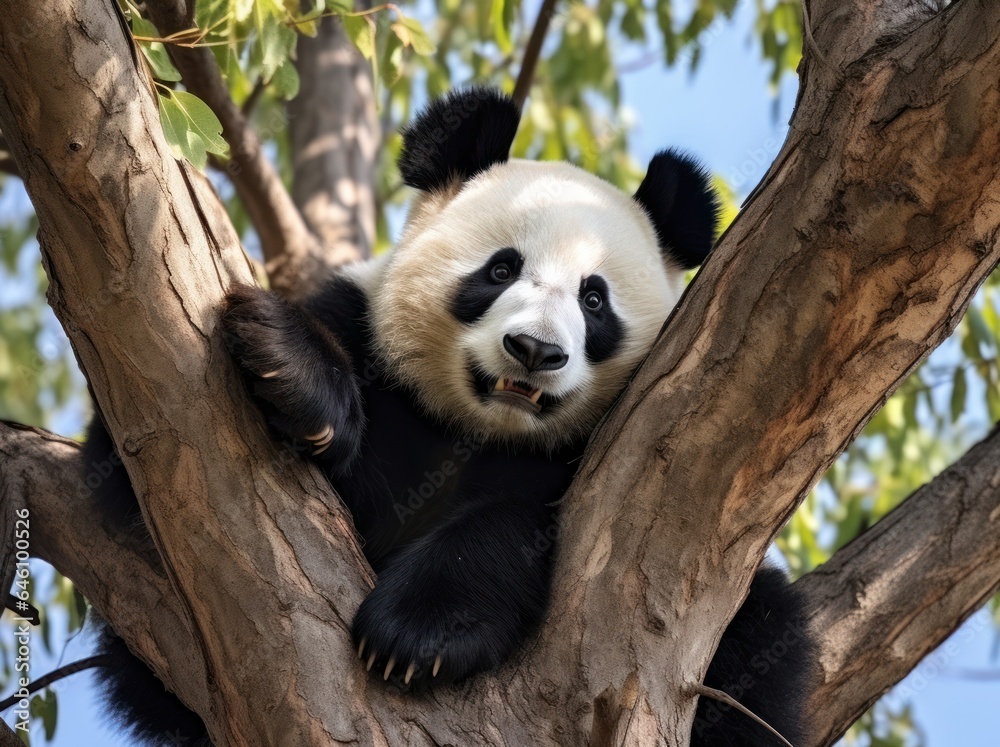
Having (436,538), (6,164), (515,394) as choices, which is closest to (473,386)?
(515,394)

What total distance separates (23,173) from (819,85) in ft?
5.57

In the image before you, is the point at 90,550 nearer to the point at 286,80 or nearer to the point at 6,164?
the point at 286,80

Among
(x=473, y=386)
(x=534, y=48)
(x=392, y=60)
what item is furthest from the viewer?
(x=534, y=48)

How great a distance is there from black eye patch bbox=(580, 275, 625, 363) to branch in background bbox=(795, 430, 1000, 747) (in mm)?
975

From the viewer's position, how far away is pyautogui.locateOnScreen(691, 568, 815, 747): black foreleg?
2951 millimetres

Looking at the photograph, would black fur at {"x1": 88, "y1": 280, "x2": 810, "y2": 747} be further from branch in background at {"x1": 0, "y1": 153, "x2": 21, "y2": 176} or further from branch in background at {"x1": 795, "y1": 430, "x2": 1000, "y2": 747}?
branch in background at {"x1": 0, "y1": 153, "x2": 21, "y2": 176}

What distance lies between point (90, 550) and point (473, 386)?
1.20 meters

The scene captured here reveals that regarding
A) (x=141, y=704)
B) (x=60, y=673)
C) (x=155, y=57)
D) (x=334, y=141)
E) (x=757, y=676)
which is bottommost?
(x=141, y=704)

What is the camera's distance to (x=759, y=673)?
117 inches

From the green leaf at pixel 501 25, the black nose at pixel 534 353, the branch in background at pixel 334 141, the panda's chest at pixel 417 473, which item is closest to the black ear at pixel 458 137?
the panda's chest at pixel 417 473

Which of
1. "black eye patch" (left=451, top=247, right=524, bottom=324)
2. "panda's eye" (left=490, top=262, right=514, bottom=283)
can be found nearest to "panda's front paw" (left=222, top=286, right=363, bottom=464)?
"black eye patch" (left=451, top=247, right=524, bottom=324)

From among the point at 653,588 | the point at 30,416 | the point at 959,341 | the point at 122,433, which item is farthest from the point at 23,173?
the point at 30,416

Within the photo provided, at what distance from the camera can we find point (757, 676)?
9.74 feet

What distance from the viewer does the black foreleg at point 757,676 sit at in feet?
9.68
